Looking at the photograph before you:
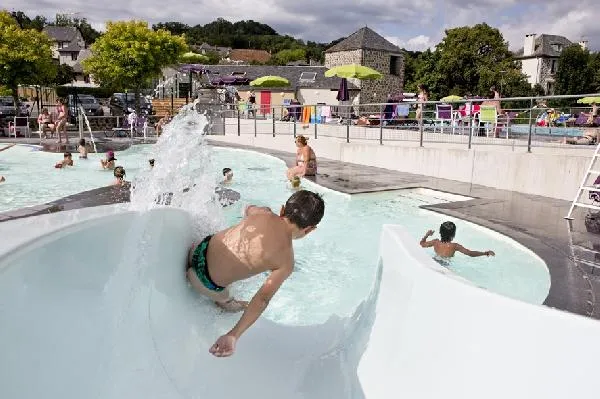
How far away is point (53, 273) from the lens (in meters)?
2.14

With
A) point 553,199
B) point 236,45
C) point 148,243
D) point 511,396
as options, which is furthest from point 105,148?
point 236,45

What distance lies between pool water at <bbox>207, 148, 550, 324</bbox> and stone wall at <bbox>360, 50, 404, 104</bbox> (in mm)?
42291

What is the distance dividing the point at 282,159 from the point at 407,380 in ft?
42.7

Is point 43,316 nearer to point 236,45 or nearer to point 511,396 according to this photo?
point 511,396

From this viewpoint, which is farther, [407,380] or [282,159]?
[282,159]

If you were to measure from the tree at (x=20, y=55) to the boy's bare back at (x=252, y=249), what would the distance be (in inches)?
1043

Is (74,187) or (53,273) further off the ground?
(53,273)

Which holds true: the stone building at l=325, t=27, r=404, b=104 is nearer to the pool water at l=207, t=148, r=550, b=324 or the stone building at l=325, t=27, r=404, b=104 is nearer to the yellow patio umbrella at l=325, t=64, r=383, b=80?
the yellow patio umbrella at l=325, t=64, r=383, b=80

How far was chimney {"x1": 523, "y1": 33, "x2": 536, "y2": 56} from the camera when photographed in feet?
266

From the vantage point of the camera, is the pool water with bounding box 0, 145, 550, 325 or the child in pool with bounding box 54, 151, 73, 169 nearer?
the pool water with bounding box 0, 145, 550, 325

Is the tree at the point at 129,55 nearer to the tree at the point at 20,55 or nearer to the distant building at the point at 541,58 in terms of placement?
the tree at the point at 20,55

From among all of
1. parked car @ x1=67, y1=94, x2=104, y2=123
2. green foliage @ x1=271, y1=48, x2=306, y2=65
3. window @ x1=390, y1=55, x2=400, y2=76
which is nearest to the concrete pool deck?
parked car @ x1=67, y1=94, x2=104, y2=123

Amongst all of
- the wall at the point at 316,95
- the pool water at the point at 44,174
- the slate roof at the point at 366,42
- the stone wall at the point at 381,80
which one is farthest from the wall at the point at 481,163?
the slate roof at the point at 366,42

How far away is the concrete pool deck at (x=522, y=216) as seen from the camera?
4.66 meters
